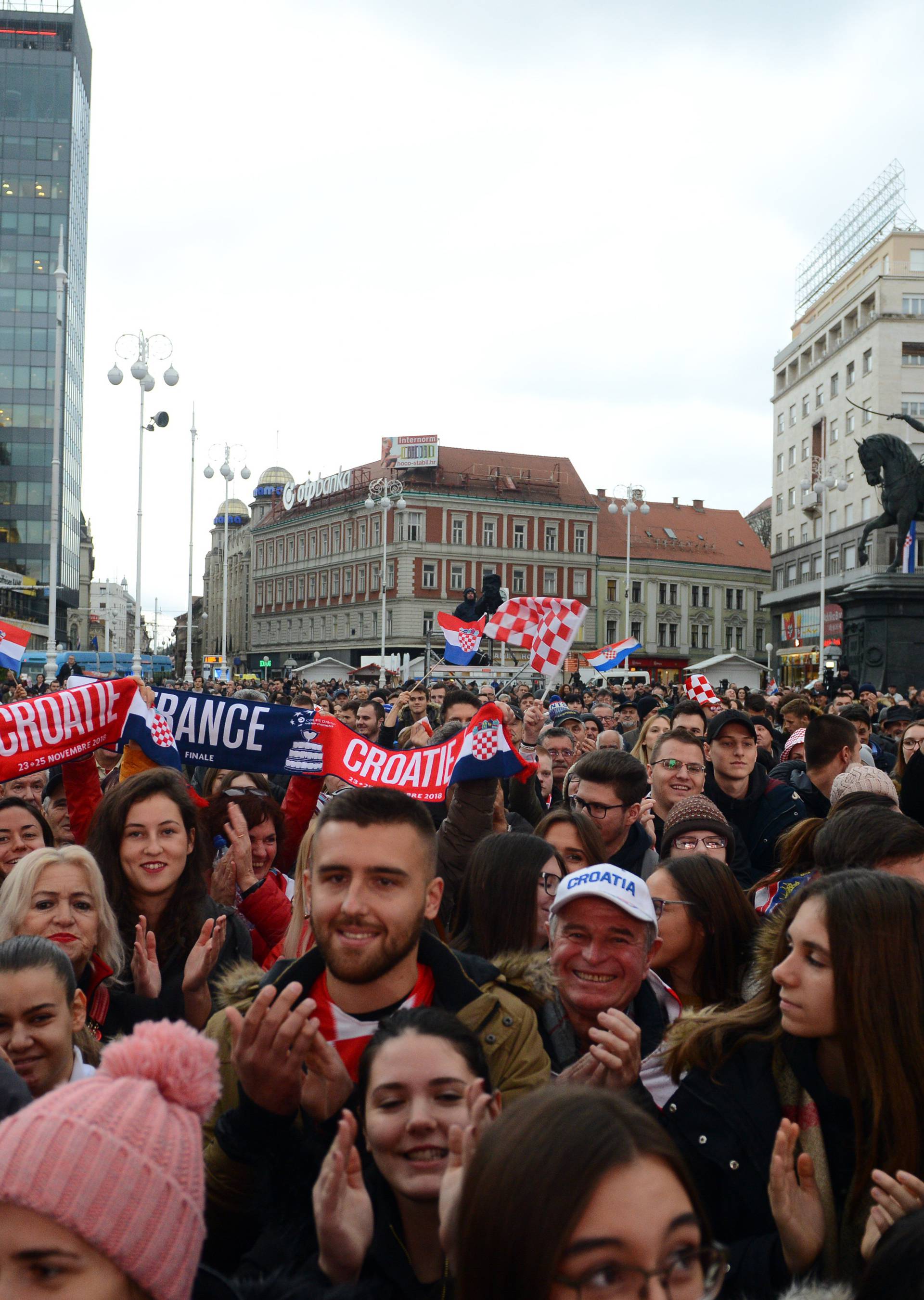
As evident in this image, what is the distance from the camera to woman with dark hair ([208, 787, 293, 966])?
4691mm

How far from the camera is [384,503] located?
3703 centimetres

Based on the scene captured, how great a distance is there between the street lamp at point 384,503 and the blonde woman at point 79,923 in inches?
1001

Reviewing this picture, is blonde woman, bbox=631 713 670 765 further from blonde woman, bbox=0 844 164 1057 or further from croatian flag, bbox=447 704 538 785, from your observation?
blonde woman, bbox=0 844 164 1057

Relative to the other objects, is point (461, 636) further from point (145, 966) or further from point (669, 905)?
point (669, 905)

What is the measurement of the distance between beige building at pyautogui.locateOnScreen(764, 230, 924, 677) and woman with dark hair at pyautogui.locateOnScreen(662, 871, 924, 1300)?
42166 mm

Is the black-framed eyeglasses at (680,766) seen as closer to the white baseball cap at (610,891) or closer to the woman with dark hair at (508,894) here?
the woman with dark hair at (508,894)

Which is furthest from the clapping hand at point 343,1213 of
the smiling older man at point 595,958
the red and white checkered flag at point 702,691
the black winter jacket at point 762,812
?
the red and white checkered flag at point 702,691

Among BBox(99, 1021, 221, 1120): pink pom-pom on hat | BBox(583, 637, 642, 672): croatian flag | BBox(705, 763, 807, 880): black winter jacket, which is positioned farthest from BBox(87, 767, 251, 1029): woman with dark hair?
BBox(583, 637, 642, 672): croatian flag

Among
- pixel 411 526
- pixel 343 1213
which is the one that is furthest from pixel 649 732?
pixel 411 526

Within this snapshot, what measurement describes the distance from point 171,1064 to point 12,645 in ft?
32.7

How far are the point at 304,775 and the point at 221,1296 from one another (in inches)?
168

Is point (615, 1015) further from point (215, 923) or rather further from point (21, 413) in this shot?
point (21, 413)

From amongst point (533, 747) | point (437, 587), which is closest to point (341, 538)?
point (437, 587)

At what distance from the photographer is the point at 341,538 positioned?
7781cm
